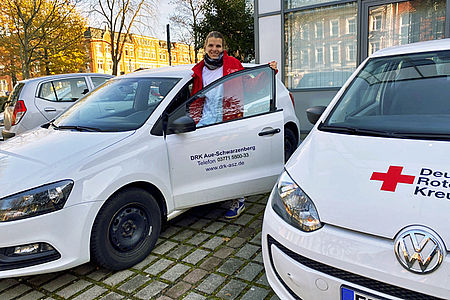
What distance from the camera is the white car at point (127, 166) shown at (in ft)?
7.95

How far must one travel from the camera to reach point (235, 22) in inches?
722

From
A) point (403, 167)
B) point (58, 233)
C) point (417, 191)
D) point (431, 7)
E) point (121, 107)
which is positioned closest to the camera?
point (417, 191)

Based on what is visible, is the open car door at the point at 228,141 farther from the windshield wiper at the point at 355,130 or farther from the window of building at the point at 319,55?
the window of building at the point at 319,55

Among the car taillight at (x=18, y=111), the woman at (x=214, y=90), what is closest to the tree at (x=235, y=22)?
the car taillight at (x=18, y=111)

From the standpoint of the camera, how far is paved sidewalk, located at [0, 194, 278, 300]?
101 inches

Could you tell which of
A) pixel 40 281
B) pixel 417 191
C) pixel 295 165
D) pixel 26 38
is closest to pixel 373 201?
pixel 417 191

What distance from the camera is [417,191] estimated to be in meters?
1.66

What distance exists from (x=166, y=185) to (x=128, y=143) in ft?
1.64

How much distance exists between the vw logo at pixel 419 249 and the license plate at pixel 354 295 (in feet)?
0.68

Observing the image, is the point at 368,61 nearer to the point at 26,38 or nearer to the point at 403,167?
the point at 403,167

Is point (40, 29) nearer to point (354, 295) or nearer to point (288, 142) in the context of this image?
point (288, 142)

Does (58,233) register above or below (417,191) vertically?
below

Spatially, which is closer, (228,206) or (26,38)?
(228,206)

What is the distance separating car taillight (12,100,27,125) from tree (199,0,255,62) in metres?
13.2
